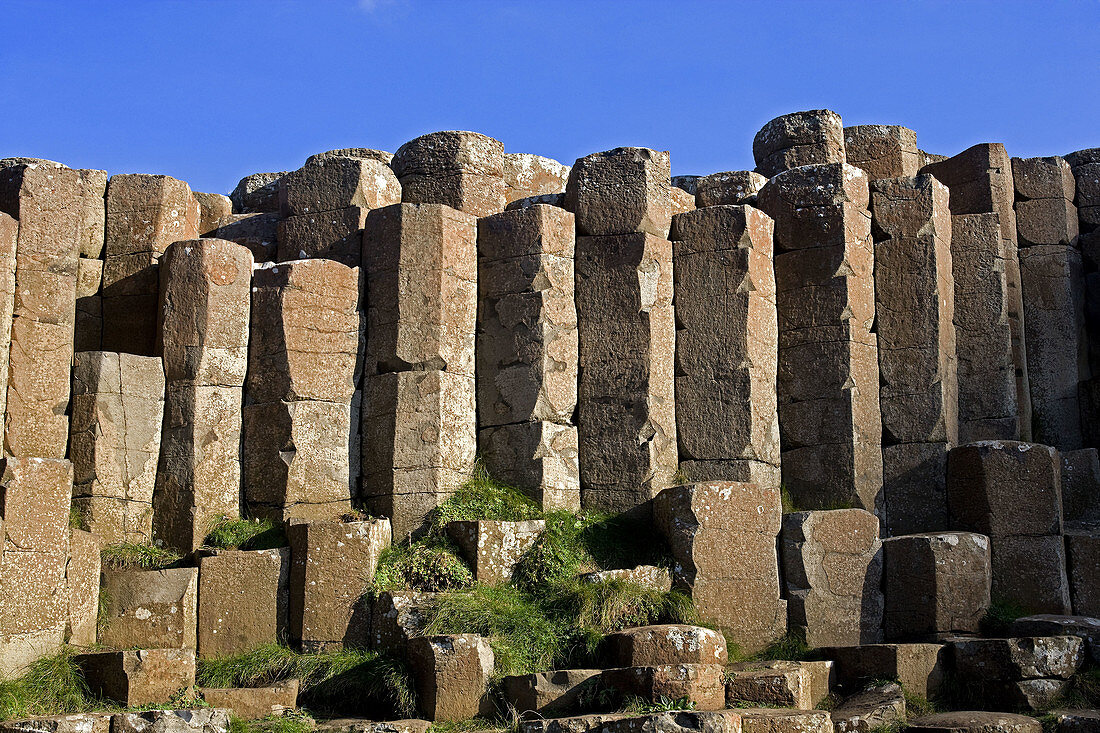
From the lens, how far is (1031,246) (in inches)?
661

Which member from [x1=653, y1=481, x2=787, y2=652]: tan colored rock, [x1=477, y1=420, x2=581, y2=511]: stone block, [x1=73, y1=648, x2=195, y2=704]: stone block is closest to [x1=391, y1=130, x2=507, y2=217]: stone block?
[x1=477, y1=420, x2=581, y2=511]: stone block

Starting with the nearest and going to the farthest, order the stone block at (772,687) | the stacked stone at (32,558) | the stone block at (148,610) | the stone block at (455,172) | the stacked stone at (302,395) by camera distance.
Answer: the stone block at (772,687) → the stacked stone at (32,558) → the stone block at (148,610) → the stacked stone at (302,395) → the stone block at (455,172)

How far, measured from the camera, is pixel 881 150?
1720 cm

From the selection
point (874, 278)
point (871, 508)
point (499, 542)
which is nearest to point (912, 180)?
point (874, 278)

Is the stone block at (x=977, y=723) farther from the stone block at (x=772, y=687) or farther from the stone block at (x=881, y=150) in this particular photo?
the stone block at (x=881, y=150)

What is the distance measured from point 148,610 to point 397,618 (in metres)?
2.36

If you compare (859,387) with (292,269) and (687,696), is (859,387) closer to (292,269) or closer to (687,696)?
(687,696)

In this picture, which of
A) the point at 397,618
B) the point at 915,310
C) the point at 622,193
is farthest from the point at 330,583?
the point at 915,310

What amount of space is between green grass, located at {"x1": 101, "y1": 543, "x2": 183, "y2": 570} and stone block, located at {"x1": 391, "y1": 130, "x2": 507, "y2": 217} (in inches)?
196

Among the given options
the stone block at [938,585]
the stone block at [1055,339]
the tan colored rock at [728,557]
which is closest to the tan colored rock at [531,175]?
the tan colored rock at [728,557]

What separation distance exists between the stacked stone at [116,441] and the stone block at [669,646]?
5123mm

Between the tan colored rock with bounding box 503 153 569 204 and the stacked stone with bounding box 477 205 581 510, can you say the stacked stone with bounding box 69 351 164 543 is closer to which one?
the stacked stone with bounding box 477 205 581 510

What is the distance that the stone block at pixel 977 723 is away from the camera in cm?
1070

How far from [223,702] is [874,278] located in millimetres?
8559
